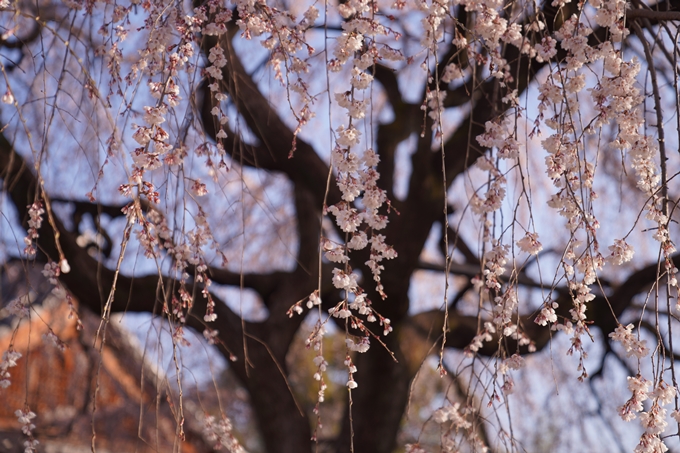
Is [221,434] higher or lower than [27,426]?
higher

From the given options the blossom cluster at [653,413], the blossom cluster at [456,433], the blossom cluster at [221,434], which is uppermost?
the blossom cluster at [221,434]

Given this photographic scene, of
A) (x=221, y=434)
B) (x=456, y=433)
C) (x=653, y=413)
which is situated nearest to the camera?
(x=653, y=413)

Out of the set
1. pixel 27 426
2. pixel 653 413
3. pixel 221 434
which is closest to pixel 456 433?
pixel 653 413

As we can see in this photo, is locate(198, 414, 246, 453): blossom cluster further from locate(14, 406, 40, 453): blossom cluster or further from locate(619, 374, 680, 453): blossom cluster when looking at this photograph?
locate(619, 374, 680, 453): blossom cluster

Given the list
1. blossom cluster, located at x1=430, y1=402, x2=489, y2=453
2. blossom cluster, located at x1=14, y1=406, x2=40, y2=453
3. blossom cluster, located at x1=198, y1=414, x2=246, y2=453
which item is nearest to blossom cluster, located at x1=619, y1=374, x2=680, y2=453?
blossom cluster, located at x1=430, y1=402, x2=489, y2=453

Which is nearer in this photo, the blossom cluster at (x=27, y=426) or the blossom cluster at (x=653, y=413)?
the blossom cluster at (x=653, y=413)

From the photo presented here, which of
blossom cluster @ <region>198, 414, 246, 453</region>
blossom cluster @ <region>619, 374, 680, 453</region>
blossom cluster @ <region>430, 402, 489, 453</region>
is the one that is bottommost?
blossom cluster @ <region>619, 374, 680, 453</region>

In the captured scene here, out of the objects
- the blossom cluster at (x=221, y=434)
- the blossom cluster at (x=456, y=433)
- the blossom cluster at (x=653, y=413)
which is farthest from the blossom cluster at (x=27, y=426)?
the blossom cluster at (x=653, y=413)

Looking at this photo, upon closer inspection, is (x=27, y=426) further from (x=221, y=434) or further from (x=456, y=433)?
(x=456, y=433)

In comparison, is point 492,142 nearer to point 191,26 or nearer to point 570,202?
point 570,202

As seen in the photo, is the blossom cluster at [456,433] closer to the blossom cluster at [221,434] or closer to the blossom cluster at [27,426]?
the blossom cluster at [221,434]

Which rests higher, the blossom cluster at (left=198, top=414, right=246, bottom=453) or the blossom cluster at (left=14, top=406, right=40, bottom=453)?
the blossom cluster at (left=198, top=414, right=246, bottom=453)

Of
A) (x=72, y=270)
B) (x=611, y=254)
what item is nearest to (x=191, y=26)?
(x=611, y=254)

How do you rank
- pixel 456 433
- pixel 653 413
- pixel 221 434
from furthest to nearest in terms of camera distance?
1. pixel 221 434
2. pixel 456 433
3. pixel 653 413
